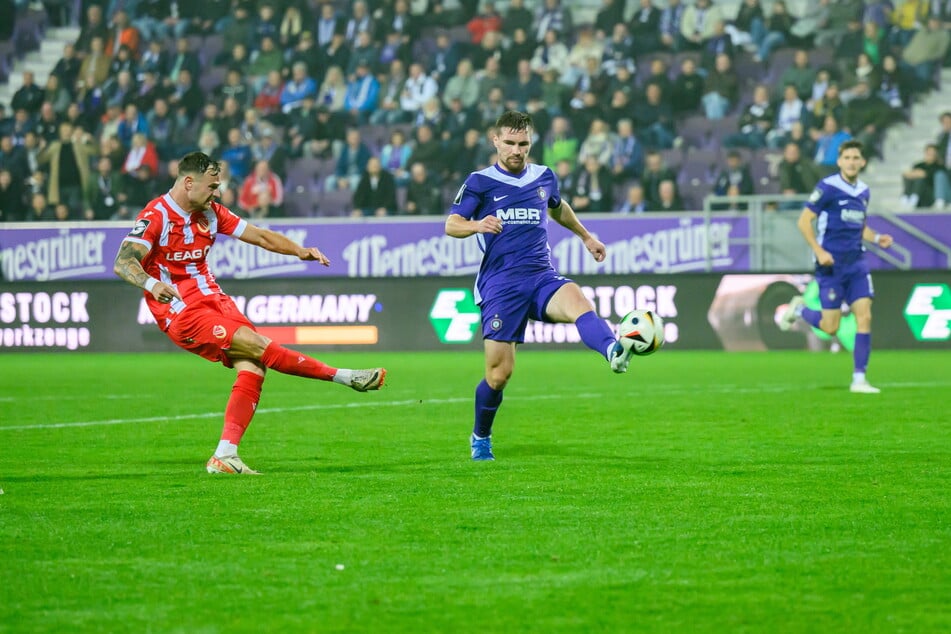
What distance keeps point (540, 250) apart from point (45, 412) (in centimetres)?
532

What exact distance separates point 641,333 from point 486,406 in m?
1.30

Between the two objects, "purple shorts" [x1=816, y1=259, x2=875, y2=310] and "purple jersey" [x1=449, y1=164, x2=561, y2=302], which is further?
"purple shorts" [x1=816, y1=259, x2=875, y2=310]

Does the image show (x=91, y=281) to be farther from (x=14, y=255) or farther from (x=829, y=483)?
(x=829, y=483)

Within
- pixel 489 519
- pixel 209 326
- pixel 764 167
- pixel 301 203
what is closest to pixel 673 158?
pixel 764 167

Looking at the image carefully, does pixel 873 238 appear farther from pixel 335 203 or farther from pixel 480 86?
pixel 480 86

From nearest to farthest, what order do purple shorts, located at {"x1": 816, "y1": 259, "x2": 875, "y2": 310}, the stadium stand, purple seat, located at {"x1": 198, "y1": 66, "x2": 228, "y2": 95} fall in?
purple shorts, located at {"x1": 816, "y1": 259, "x2": 875, "y2": 310} → the stadium stand → purple seat, located at {"x1": 198, "y1": 66, "x2": 228, "y2": 95}

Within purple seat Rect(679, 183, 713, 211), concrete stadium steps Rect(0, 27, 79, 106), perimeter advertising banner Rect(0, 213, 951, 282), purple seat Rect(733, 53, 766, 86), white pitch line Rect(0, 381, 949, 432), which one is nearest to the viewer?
white pitch line Rect(0, 381, 949, 432)

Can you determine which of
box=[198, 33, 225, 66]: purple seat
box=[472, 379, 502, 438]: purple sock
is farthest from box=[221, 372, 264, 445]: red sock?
box=[198, 33, 225, 66]: purple seat

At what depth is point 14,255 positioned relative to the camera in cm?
2141

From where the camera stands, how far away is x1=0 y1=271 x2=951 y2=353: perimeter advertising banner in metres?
19.3

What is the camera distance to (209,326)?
25.8 ft

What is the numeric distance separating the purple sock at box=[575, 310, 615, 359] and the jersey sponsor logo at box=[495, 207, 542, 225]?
719 millimetres

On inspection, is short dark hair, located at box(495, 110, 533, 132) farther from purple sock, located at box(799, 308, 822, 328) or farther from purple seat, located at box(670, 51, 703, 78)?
purple seat, located at box(670, 51, 703, 78)

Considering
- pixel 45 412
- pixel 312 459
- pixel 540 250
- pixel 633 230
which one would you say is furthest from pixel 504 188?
pixel 633 230
